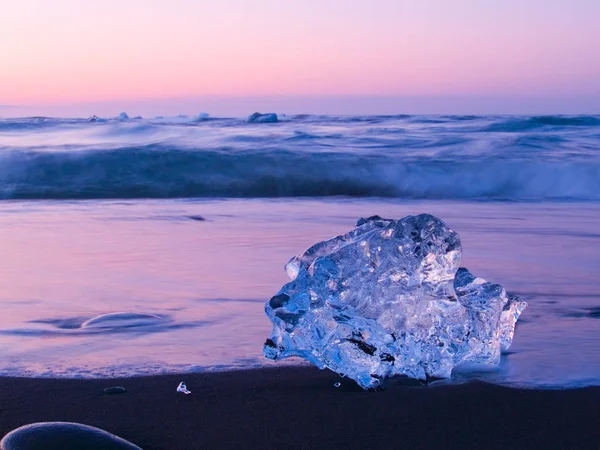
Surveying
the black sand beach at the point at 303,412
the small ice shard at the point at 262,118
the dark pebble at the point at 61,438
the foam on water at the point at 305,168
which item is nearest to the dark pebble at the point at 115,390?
the black sand beach at the point at 303,412

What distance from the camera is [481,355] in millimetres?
2748

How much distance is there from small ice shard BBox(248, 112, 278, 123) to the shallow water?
1431 cm

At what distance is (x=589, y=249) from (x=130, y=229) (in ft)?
10.9

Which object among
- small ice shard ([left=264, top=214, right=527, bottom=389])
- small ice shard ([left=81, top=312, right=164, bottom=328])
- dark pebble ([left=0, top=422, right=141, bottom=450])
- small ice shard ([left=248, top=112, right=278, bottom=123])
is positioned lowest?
small ice shard ([left=81, top=312, right=164, bottom=328])

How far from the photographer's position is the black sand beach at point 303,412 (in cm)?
215

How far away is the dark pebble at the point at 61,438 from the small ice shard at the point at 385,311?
2.17 ft

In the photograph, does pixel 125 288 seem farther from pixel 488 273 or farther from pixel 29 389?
pixel 488 273

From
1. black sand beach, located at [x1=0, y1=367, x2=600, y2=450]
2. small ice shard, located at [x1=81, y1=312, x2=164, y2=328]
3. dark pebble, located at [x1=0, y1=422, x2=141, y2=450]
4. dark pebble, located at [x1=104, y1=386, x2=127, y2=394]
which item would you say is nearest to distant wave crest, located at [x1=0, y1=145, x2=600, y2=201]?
small ice shard, located at [x1=81, y1=312, x2=164, y2=328]

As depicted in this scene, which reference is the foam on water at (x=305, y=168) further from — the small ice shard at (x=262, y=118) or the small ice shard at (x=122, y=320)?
the small ice shard at (x=262, y=118)

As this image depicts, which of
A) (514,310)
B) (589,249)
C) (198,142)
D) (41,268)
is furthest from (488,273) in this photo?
(198,142)

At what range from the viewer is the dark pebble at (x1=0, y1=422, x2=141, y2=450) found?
6.47ft

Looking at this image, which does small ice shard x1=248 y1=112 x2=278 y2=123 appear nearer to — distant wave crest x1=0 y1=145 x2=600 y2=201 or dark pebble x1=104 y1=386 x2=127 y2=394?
distant wave crest x1=0 y1=145 x2=600 y2=201

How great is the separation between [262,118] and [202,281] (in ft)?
60.8

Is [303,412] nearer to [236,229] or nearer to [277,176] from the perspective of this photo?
[236,229]
